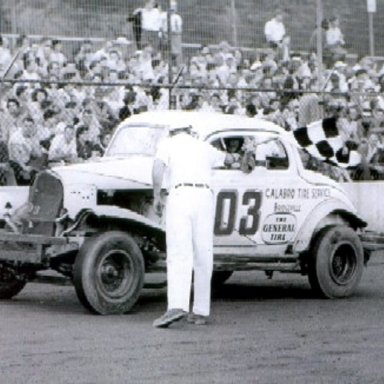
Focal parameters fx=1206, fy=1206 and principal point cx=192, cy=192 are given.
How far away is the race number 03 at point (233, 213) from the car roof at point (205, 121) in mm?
687

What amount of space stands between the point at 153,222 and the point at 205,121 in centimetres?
146

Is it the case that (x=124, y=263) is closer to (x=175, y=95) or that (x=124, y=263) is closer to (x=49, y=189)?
(x=49, y=189)

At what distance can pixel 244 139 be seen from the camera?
12.0 metres

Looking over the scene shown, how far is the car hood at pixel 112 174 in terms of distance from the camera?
11.0m

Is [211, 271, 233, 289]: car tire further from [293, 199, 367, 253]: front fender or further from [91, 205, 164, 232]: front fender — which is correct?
[91, 205, 164, 232]: front fender

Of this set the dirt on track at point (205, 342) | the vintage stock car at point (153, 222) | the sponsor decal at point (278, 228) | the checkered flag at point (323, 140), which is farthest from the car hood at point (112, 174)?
the checkered flag at point (323, 140)

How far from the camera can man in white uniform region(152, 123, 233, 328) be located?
974cm

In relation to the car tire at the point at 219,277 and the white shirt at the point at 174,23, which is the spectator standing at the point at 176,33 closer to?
the white shirt at the point at 174,23

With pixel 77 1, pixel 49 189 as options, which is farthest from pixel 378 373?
pixel 77 1

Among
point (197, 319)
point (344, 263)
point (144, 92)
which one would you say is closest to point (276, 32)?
point (144, 92)

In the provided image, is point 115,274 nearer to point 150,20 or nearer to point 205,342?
point 205,342

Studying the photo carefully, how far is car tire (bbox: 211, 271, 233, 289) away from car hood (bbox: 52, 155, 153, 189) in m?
1.96

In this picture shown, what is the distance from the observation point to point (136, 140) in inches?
475

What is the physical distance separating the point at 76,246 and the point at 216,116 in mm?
2353
